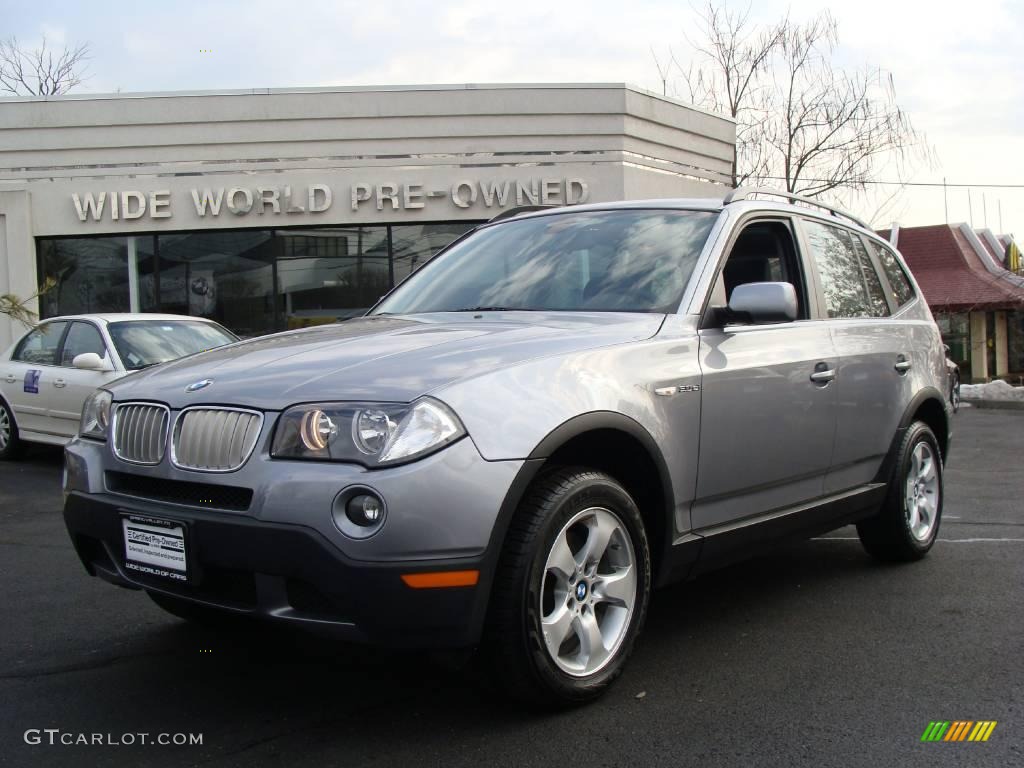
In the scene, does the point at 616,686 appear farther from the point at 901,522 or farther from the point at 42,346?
the point at 42,346

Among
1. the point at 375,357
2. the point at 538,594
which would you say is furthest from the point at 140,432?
the point at 538,594

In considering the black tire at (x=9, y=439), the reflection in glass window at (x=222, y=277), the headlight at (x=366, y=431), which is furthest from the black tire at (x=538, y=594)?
A: the reflection in glass window at (x=222, y=277)

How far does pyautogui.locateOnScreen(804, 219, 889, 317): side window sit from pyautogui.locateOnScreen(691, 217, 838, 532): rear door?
224 millimetres

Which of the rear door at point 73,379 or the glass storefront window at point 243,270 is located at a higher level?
the glass storefront window at point 243,270

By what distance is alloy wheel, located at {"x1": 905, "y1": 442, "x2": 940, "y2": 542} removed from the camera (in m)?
5.32

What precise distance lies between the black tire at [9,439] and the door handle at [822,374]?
27.9 ft

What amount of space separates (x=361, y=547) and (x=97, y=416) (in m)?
1.37

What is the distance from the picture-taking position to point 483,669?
124 inches

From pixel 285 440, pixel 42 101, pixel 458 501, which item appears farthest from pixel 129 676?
pixel 42 101

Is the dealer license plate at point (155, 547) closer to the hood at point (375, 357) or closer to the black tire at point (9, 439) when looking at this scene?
the hood at point (375, 357)

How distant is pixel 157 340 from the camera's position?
31.2ft

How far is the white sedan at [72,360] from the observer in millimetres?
9273

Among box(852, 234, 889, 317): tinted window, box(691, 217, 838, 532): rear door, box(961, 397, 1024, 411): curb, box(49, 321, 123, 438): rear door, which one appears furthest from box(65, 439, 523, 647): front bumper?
box(961, 397, 1024, 411): curb

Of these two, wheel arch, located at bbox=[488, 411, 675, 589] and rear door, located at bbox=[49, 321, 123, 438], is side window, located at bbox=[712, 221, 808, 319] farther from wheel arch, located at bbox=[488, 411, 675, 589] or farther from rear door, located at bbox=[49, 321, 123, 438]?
rear door, located at bbox=[49, 321, 123, 438]
